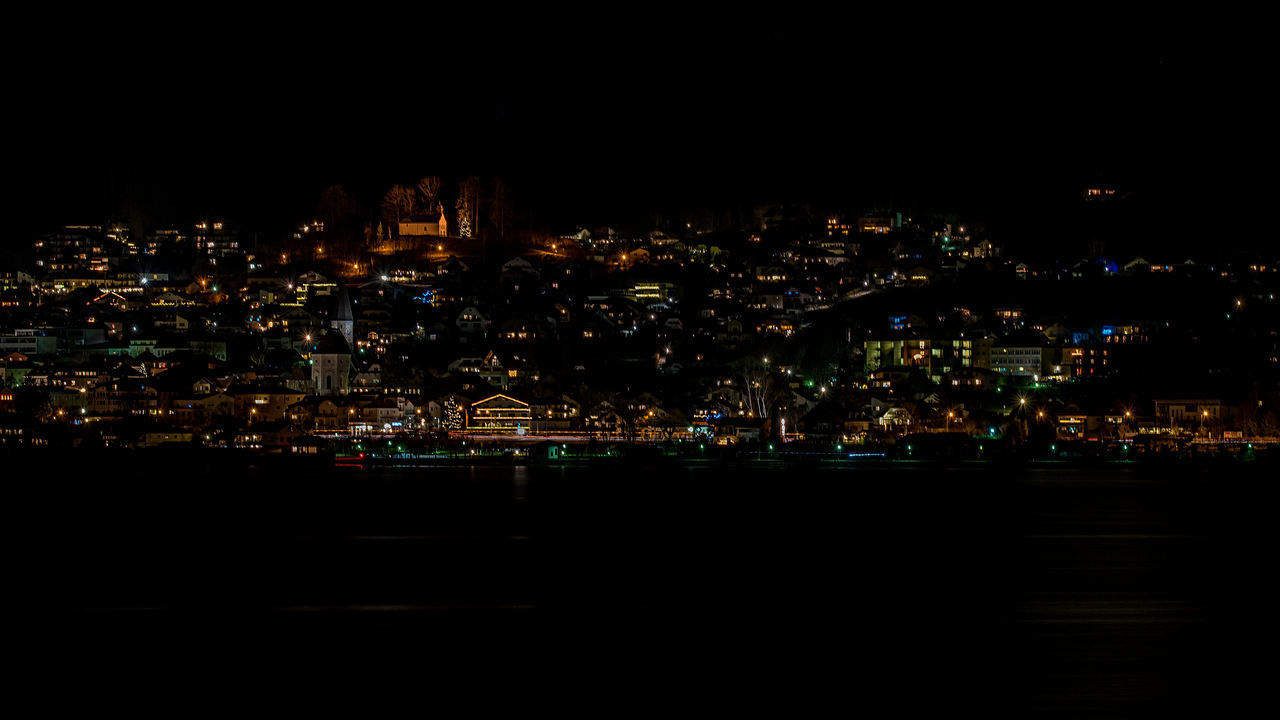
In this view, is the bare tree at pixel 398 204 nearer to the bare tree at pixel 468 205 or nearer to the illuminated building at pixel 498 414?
the bare tree at pixel 468 205

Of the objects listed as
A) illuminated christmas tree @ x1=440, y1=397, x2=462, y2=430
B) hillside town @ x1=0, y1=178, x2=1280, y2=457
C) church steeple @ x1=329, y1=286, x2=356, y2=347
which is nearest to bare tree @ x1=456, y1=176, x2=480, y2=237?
hillside town @ x1=0, y1=178, x2=1280, y2=457

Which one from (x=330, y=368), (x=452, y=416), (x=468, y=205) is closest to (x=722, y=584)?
(x=452, y=416)

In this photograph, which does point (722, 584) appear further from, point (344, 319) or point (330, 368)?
point (344, 319)

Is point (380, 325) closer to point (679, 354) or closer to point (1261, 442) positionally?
point (679, 354)

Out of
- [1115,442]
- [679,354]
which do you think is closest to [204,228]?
[679,354]

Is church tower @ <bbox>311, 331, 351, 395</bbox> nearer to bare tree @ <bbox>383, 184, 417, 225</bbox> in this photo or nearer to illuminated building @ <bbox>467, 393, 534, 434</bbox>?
illuminated building @ <bbox>467, 393, 534, 434</bbox>
